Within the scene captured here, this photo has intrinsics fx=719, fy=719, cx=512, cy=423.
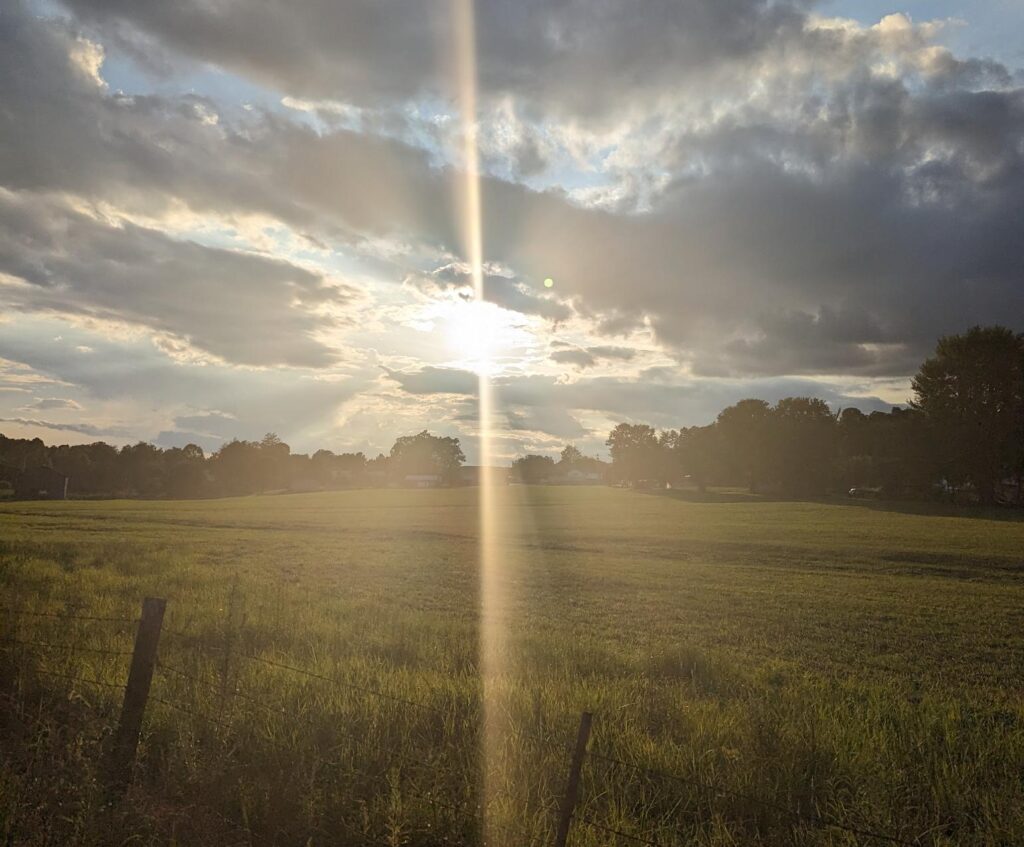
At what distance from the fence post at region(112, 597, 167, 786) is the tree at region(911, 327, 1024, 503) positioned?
95.4m

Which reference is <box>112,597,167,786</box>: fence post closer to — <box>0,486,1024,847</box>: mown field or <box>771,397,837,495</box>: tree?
<box>0,486,1024,847</box>: mown field

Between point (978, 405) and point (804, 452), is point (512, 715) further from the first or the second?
point (804, 452)

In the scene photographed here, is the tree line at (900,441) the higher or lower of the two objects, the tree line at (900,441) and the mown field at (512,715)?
the higher

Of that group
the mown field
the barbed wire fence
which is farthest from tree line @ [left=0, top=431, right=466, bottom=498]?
the barbed wire fence

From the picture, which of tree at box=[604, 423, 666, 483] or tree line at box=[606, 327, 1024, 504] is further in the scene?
tree at box=[604, 423, 666, 483]

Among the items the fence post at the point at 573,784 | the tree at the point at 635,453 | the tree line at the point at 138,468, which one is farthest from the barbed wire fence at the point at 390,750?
the tree at the point at 635,453

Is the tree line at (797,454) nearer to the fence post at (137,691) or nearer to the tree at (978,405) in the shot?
the tree at (978,405)

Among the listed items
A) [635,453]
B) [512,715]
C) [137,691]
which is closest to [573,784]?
[512,715]

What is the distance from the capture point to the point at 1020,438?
8231 centimetres

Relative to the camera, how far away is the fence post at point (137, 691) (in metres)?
6.70

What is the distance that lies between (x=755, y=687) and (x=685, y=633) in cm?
633

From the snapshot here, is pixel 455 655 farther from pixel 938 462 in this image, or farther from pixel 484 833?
pixel 938 462

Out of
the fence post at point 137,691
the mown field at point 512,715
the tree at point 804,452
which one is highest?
the tree at point 804,452

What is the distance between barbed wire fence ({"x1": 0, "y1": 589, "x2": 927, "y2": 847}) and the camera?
567 centimetres
